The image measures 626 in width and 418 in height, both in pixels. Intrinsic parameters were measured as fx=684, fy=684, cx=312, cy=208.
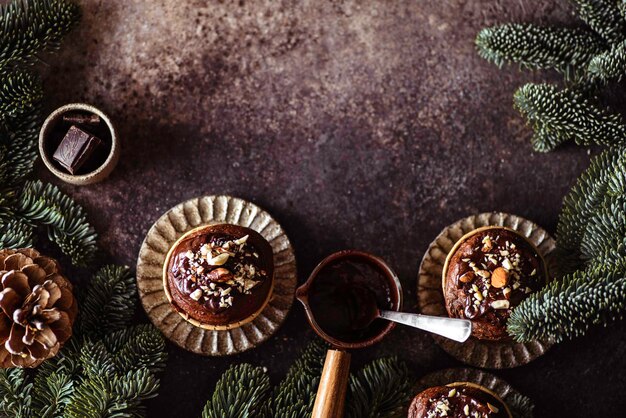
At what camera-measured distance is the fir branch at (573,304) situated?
1.26m

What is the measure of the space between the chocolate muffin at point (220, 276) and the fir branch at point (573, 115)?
66 cm

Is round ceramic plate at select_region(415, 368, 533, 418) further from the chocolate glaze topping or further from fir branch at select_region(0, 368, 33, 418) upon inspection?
fir branch at select_region(0, 368, 33, 418)

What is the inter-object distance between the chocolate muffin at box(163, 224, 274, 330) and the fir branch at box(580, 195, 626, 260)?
65cm

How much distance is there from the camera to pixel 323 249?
1.61 m

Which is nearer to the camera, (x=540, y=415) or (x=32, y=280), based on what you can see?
(x=32, y=280)

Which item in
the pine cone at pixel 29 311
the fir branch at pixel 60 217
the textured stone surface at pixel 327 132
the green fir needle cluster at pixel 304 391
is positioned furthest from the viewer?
the textured stone surface at pixel 327 132

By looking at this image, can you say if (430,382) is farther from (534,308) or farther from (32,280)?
(32,280)

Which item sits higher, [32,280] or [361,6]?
[361,6]

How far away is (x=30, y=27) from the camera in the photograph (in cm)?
145

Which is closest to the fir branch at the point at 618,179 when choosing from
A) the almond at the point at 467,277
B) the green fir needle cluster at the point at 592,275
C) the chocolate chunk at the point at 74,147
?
the green fir needle cluster at the point at 592,275

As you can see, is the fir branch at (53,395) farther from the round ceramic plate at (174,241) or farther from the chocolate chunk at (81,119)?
the chocolate chunk at (81,119)

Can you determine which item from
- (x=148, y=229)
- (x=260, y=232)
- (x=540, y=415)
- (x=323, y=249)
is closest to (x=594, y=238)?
(x=540, y=415)

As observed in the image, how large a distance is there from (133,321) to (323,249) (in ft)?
1.52

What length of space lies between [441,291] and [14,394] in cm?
93
